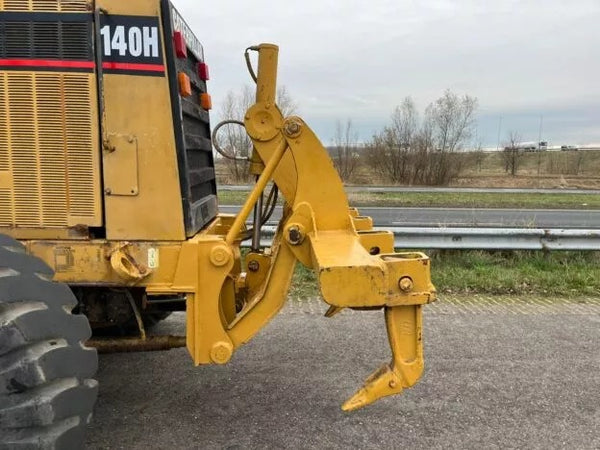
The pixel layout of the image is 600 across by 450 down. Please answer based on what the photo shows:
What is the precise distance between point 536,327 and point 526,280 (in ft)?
4.70

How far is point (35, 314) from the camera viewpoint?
243 cm

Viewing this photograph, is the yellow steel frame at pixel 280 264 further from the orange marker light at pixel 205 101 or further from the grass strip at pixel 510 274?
the grass strip at pixel 510 274

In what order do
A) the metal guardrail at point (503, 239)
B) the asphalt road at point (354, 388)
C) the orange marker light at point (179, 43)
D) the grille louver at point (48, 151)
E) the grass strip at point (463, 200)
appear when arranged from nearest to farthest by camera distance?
the grille louver at point (48, 151)
the orange marker light at point (179, 43)
the asphalt road at point (354, 388)
the metal guardrail at point (503, 239)
the grass strip at point (463, 200)

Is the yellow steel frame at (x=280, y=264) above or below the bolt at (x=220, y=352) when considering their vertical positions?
above

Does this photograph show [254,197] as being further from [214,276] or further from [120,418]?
[120,418]

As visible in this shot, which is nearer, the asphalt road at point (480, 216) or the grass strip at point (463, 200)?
the asphalt road at point (480, 216)

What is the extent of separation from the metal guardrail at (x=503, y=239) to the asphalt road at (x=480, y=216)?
21.2 ft

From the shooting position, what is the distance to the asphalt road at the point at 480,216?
14.1m

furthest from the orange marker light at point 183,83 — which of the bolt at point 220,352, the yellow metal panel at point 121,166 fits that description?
the bolt at point 220,352

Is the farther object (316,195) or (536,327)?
(536,327)

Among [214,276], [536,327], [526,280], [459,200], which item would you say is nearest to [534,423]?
[536,327]

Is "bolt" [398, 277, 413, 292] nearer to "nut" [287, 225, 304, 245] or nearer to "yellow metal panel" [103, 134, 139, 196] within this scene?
"nut" [287, 225, 304, 245]

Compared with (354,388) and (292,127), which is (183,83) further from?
(354,388)

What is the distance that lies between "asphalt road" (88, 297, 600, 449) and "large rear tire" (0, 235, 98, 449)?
981 mm
